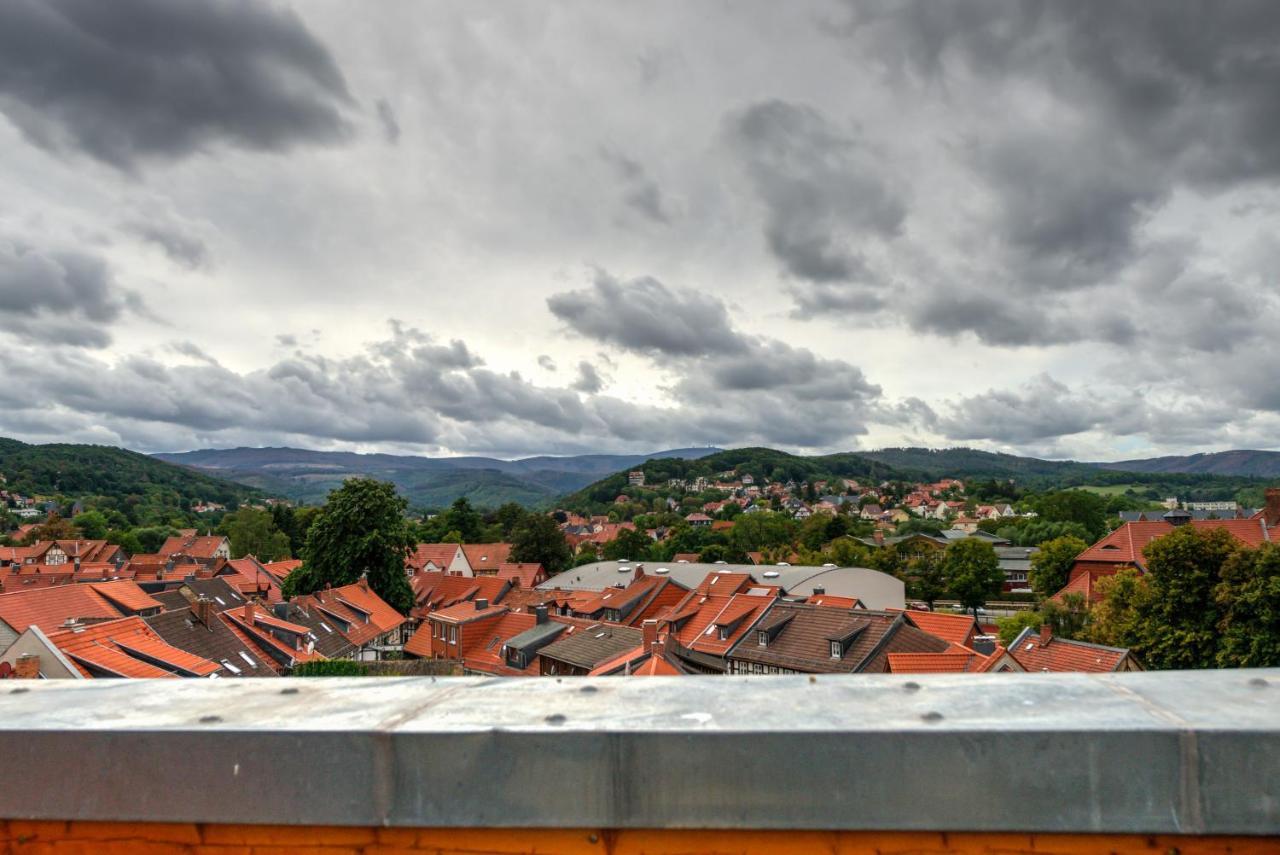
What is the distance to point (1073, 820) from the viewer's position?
1.73m

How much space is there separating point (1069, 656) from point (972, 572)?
28.8 meters

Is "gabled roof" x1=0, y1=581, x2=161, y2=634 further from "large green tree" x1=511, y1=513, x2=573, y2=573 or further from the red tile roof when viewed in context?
"large green tree" x1=511, y1=513, x2=573, y2=573

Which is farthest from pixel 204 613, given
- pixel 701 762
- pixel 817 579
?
pixel 817 579

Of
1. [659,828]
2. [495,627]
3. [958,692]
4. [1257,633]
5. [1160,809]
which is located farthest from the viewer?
[495,627]

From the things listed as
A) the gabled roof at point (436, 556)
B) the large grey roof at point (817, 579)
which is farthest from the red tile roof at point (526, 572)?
the large grey roof at point (817, 579)

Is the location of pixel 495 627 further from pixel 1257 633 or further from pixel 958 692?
pixel 958 692

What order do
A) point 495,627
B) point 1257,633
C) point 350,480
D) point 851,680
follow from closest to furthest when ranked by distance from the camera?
point 851,680, point 1257,633, point 495,627, point 350,480

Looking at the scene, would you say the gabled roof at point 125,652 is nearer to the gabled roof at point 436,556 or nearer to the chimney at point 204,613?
the chimney at point 204,613

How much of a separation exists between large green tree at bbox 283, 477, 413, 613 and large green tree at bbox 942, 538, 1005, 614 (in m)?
37.2

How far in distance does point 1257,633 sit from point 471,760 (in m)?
28.0

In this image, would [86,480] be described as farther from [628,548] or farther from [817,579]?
[817,579]

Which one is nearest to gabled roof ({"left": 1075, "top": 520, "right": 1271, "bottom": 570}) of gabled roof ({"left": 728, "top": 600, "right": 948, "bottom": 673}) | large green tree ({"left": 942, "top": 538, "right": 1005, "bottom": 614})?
large green tree ({"left": 942, "top": 538, "right": 1005, "bottom": 614})

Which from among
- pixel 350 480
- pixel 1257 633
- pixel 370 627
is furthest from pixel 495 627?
pixel 1257 633

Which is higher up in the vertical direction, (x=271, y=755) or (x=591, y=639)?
(x=271, y=755)
